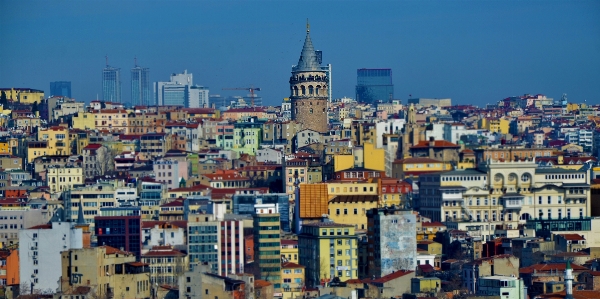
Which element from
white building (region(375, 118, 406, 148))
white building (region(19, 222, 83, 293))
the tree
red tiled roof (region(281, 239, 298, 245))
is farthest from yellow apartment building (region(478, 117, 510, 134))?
white building (region(19, 222, 83, 293))

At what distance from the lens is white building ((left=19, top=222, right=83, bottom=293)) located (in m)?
49.5

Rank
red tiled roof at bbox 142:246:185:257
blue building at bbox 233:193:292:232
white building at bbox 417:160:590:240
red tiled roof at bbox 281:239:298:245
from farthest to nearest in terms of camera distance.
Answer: white building at bbox 417:160:590:240
blue building at bbox 233:193:292:232
red tiled roof at bbox 281:239:298:245
red tiled roof at bbox 142:246:185:257

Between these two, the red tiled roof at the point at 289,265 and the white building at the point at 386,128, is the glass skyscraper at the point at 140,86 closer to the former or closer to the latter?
the white building at the point at 386,128

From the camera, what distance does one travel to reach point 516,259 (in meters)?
50.3

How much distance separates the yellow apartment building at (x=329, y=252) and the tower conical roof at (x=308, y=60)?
32.5 metres

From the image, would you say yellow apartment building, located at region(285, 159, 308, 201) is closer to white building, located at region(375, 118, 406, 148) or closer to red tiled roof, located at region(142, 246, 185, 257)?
white building, located at region(375, 118, 406, 148)

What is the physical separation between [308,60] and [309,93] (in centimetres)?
173

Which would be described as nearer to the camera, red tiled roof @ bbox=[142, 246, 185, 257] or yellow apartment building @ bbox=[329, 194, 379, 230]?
red tiled roof @ bbox=[142, 246, 185, 257]

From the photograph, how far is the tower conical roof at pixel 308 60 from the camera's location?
3434 inches

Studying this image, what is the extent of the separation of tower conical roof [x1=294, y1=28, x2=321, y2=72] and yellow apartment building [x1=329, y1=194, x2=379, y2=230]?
83.9 ft

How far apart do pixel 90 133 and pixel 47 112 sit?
2286 cm

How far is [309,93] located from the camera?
86.5 metres

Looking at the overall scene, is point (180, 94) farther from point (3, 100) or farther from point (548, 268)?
point (548, 268)

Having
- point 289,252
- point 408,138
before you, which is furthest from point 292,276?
point 408,138
